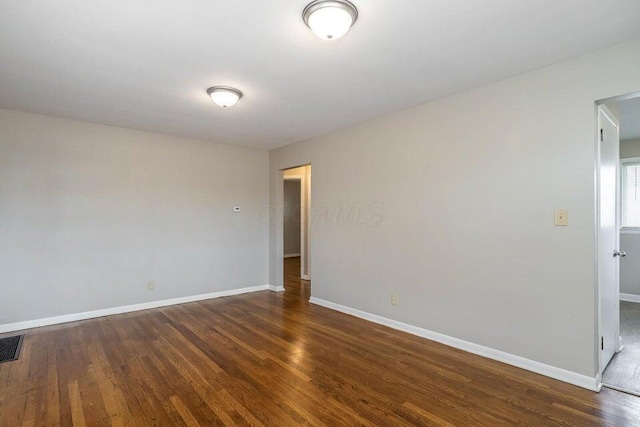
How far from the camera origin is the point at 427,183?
3350 millimetres

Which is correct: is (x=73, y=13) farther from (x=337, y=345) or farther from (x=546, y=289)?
(x=546, y=289)

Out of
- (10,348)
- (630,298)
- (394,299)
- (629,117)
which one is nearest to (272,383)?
(394,299)

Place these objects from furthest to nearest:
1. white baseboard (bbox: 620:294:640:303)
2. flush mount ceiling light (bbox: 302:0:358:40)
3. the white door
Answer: white baseboard (bbox: 620:294:640:303) < the white door < flush mount ceiling light (bbox: 302:0:358:40)

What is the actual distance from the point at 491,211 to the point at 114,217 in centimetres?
441

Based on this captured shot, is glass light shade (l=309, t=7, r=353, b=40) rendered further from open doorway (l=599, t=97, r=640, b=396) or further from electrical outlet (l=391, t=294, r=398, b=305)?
electrical outlet (l=391, t=294, r=398, b=305)

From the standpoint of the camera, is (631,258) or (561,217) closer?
(561,217)

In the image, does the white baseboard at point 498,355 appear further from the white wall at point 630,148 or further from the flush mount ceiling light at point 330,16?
the white wall at point 630,148

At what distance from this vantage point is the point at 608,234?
105 inches

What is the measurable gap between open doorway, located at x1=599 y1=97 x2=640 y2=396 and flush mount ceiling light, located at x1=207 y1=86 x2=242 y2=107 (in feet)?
10.4

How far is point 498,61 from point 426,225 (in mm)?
1582

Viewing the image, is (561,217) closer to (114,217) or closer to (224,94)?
(224,94)

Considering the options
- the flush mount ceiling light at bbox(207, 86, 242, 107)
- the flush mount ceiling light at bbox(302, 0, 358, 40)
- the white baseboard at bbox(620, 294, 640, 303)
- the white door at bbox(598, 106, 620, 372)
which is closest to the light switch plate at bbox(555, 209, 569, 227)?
the white door at bbox(598, 106, 620, 372)

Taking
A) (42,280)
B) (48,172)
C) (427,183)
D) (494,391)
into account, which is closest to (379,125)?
(427,183)

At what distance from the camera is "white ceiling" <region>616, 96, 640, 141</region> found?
3.25 metres
